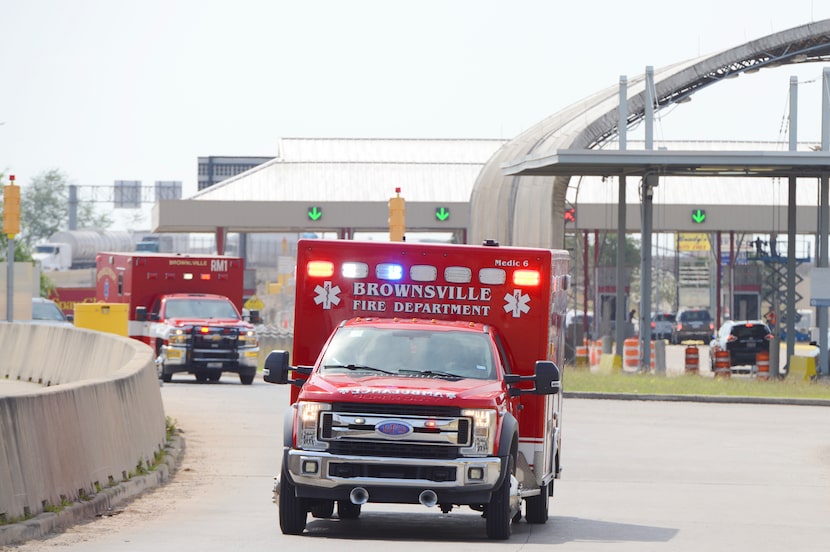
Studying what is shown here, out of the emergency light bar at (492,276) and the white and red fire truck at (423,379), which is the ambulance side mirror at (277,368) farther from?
the emergency light bar at (492,276)

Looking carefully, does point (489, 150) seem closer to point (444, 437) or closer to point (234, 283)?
point (234, 283)

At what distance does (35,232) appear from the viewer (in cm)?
19762

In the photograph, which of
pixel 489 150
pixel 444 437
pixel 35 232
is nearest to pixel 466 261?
pixel 444 437

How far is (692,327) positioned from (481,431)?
235 feet

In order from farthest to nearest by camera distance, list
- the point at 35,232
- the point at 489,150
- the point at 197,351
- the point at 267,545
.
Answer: the point at 35,232 < the point at 489,150 < the point at 197,351 < the point at 267,545

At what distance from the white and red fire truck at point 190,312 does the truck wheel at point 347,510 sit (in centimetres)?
2160

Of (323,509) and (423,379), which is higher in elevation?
(423,379)

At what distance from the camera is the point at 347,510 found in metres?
14.7

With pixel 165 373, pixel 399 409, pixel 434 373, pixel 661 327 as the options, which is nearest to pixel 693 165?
pixel 165 373

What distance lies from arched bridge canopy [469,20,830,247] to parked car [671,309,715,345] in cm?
3138

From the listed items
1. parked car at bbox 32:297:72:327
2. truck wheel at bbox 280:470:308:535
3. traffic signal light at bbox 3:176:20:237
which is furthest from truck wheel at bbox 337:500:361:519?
parked car at bbox 32:297:72:327

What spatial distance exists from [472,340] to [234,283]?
2528 cm

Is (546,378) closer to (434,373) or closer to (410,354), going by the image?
(434,373)

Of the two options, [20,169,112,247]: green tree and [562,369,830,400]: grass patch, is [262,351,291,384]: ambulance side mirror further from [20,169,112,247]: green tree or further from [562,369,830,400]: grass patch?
[20,169,112,247]: green tree
